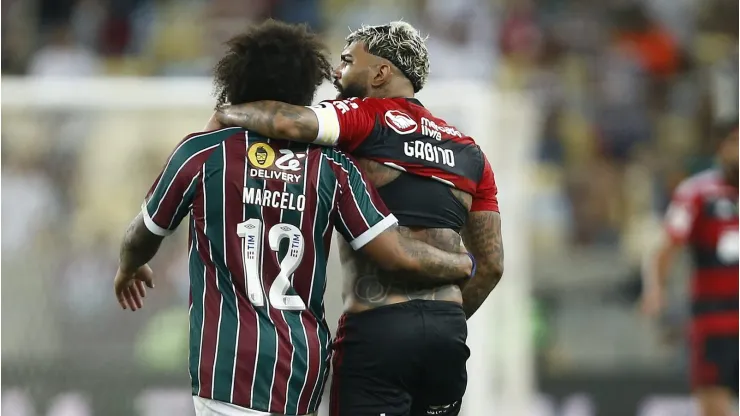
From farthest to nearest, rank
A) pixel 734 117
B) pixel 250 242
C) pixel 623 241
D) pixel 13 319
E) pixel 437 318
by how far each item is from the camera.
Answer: pixel 623 241
pixel 734 117
pixel 13 319
pixel 437 318
pixel 250 242

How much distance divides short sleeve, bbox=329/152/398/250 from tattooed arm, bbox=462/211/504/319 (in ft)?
1.64

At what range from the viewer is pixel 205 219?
3701mm

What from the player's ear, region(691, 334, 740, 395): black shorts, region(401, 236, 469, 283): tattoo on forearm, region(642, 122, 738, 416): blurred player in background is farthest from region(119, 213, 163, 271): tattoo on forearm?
region(691, 334, 740, 395): black shorts

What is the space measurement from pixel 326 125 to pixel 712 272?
4909 millimetres

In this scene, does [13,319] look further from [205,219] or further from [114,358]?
[205,219]

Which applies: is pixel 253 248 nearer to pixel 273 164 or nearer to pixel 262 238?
pixel 262 238

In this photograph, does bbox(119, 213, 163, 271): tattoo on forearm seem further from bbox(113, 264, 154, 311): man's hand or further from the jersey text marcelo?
the jersey text marcelo

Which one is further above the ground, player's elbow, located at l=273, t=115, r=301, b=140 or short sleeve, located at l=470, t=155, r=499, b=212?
player's elbow, located at l=273, t=115, r=301, b=140

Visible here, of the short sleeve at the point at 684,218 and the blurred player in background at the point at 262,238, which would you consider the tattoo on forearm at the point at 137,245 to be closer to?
the blurred player in background at the point at 262,238

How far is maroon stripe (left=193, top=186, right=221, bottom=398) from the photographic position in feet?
12.1

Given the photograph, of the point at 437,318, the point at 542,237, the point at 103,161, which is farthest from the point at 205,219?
the point at 542,237

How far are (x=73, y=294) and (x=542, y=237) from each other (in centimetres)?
435

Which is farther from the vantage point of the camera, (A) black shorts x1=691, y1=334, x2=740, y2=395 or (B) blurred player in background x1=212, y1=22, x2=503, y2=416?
(A) black shorts x1=691, y1=334, x2=740, y2=395

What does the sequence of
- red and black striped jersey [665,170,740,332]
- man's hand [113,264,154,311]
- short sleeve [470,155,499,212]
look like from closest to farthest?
man's hand [113,264,154,311] < short sleeve [470,155,499,212] < red and black striped jersey [665,170,740,332]
